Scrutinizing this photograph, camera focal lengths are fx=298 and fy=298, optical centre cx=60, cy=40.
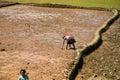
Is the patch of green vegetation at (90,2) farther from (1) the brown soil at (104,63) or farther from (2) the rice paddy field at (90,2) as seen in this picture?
(1) the brown soil at (104,63)

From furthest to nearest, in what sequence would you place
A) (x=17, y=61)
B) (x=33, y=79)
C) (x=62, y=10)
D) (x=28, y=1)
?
1. (x=28, y=1)
2. (x=62, y=10)
3. (x=17, y=61)
4. (x=33, y=79)

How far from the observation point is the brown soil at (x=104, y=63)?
13531 millimetres

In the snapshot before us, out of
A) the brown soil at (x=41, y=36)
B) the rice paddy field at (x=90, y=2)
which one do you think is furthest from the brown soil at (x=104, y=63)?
the rice paddy field at (x=90, y=2)

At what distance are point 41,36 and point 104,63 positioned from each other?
20.0 feet

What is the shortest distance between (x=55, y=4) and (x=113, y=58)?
19017 millimetres

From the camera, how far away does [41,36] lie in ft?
65.5

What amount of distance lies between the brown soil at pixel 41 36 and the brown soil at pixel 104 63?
36.2 inches

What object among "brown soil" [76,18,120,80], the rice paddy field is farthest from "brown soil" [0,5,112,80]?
the rice paddy field

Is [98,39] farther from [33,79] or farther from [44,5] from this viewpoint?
[44,5]

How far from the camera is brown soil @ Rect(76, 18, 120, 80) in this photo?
1353cm

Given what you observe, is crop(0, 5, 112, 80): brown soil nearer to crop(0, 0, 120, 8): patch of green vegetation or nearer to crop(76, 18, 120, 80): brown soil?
crop(76, 18, 120, 80): brown soil

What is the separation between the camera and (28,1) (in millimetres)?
36844

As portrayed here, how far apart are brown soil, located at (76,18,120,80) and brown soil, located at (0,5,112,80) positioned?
920 millimetres

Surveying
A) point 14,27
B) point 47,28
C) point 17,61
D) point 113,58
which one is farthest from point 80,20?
point 17,61
